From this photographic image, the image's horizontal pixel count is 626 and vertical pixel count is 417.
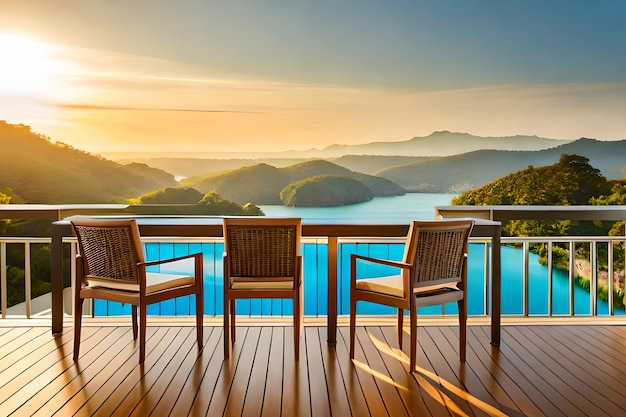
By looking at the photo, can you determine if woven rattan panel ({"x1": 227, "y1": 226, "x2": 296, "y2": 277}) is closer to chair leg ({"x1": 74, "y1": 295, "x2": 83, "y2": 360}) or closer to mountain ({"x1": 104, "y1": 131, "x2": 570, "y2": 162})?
chair leg ({"x1": 74, "y1": 295, "x2": 83, "y2": 360})

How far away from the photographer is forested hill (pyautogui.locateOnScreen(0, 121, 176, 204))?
39.7 ft

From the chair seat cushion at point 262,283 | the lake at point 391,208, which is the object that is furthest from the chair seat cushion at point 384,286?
the lake at point 391,208

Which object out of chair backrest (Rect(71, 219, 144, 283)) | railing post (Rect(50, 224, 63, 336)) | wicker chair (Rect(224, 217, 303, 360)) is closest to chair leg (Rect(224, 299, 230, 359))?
wicker chair (Rect(224, 217, 303, 360))

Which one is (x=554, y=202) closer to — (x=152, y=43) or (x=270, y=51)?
(x=270, y=51)

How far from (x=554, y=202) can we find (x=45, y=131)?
12.1m

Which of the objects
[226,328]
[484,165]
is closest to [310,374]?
[226,328]

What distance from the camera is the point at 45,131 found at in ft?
38.8

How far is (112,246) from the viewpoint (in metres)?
3.28

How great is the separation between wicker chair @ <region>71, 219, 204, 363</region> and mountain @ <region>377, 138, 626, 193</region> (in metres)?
8.94

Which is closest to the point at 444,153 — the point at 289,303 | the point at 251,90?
the point at 251,90

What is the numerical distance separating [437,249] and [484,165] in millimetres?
9319

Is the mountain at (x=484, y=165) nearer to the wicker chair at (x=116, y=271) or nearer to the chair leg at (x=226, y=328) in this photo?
the chair leg at (x=226, y=328)

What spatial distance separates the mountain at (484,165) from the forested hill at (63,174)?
218 inches

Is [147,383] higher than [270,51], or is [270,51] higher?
[270,51]
